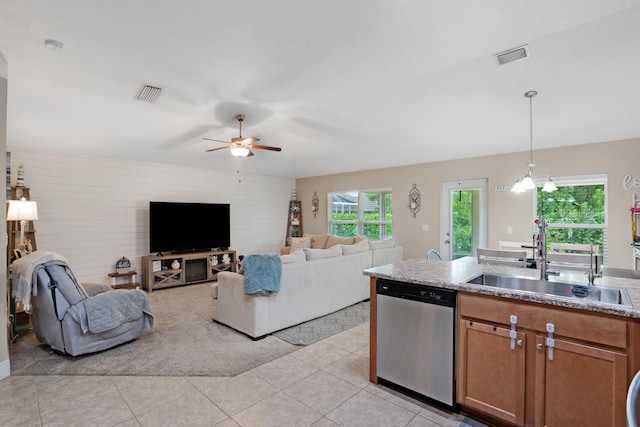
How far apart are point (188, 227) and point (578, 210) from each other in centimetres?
664

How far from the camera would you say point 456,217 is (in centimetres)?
587

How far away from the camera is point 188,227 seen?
6.24 m

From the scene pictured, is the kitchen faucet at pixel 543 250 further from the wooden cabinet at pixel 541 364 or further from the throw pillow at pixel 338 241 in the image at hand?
the throw pillow at pixel 338 241

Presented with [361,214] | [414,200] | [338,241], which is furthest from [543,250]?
[361,214]

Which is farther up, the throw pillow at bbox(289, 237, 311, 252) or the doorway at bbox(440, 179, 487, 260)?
the doorway at bbox(440, 179, 487, 260)

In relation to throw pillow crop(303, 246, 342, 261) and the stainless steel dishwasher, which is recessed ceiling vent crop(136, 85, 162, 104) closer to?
throw pillow crop(303, 246, 342, 261)

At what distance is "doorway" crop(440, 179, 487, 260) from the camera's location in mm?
5516

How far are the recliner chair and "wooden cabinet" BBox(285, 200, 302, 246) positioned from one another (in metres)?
5.39

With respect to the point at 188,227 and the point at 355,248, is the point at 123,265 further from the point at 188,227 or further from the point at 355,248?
the point at 355,248

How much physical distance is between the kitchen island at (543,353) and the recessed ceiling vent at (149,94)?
3.31m

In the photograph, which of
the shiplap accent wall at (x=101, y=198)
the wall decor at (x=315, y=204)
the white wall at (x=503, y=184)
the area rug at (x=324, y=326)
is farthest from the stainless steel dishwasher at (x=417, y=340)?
the wall decor at (x=315, y=204)

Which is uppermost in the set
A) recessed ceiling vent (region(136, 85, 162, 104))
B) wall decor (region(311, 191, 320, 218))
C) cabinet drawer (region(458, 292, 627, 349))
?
recessed ceiling vent (region(136, 85, 162, 104))

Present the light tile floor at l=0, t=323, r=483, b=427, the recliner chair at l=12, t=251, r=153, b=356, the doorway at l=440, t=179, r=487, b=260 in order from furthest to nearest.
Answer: the doorway at l=440, t=179, r=487, b=260 → the recliner chair at l=12, t=251, r=153, b=356 → the light tile floor at l=0, t=323, r=483, b=427

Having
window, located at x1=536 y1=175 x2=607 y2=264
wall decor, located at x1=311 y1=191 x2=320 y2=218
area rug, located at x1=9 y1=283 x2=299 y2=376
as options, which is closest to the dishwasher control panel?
area rug, located at x1=9 y1=283 x2=299 y2=376
